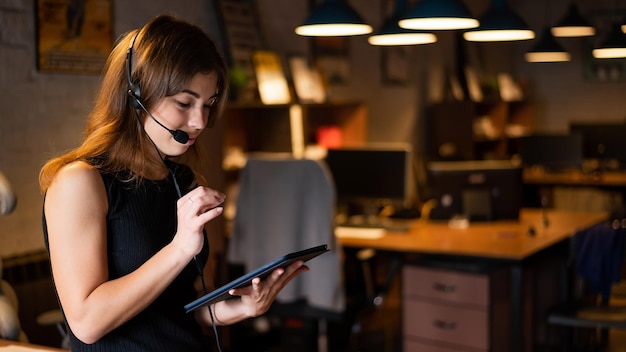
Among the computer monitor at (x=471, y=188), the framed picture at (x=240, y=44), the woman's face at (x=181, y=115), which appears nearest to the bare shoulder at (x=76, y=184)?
the woman's face at (x=181, y=115)

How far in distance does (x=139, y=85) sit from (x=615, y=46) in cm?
373

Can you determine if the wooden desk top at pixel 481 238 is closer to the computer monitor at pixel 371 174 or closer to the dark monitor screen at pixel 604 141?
the computer monitor at pixel 371 174

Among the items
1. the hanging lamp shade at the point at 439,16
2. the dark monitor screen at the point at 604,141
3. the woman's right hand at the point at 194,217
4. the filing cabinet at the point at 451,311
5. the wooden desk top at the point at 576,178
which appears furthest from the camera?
the dark monitor screen at the point at 604,141

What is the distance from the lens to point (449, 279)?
12.7 ft

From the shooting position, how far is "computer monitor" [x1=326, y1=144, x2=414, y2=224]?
4.86 metres

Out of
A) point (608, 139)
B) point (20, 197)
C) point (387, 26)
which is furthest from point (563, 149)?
point (20, 197)

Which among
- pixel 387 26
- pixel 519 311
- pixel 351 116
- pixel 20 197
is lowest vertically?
pixel 519 311

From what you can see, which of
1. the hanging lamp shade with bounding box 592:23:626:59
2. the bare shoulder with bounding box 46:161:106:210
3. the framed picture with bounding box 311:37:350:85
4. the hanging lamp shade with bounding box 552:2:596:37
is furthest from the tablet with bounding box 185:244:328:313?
the hanging lamp shade with bounding box 552:2:596:37

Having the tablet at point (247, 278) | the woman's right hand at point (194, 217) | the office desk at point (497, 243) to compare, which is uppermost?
the woman's right hand at point (194, 217)

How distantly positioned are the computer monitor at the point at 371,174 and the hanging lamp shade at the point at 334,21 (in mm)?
1238

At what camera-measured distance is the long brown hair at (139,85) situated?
5.11 ft

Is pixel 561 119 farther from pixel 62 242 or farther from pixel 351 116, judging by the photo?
pixel 62 242

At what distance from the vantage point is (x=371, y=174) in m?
4.94

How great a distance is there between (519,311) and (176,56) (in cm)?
274
